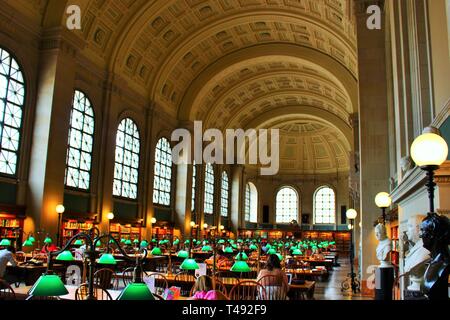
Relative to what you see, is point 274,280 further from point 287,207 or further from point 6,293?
point 287,207

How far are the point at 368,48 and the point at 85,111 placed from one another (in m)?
12.6

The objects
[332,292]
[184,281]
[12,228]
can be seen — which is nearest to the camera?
[184,281]

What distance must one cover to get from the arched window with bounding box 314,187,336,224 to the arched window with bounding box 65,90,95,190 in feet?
108

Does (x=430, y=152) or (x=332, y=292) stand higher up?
(x=430, y=152)

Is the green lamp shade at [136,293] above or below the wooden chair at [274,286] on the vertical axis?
above

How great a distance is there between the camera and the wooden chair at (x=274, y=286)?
6.91 m

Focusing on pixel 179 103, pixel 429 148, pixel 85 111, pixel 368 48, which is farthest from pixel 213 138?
pixel 429 148

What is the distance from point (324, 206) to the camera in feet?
160

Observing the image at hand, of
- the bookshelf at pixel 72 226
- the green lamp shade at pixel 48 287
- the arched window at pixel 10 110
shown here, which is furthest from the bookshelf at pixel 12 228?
the green lamp shade at pixel 48 287

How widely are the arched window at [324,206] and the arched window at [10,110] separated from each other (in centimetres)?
3723

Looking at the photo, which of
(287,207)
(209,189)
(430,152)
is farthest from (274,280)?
(287,207)

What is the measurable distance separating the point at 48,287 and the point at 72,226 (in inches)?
657

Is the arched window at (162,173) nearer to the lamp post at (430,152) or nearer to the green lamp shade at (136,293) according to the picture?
the lamp post at (430,152)
